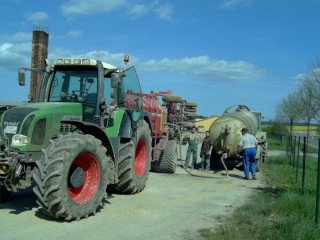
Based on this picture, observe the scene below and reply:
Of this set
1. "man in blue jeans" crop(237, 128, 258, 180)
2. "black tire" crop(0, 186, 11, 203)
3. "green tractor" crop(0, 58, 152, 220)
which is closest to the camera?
"green tractor" crop(0, 58, 152, 220)

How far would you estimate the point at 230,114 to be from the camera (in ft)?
55.0

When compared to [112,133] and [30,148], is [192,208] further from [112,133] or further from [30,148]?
[30,148]

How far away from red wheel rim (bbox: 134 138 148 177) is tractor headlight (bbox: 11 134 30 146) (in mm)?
3678

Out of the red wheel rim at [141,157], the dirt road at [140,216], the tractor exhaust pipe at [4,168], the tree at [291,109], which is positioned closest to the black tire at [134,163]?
the red wheel rim at [141,157]

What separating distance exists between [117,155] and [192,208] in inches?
72.3

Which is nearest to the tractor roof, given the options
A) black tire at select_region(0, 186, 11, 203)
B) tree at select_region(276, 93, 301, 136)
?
black tire at select_region(0, 186, 11, 203)

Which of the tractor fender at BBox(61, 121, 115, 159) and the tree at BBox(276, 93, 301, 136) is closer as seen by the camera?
the tractor fender at BBox(61, 121, 115, 159)

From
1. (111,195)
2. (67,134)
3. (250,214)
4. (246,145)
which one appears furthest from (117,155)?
(246,145)

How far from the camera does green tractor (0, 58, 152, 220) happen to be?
258 inches

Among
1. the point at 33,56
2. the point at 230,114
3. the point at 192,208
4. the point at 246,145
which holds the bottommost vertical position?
the point at 192,208

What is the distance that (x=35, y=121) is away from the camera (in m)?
7.00

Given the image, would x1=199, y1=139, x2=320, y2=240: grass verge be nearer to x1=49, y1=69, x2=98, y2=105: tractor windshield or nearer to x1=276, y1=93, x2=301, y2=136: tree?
x1=49, y1=69, x2=98, y2=105: tractor windshield

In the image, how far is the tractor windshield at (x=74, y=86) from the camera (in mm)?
8391

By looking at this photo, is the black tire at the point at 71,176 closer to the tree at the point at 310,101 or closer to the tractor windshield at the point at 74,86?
the tractor windshield at the point at 74,86
